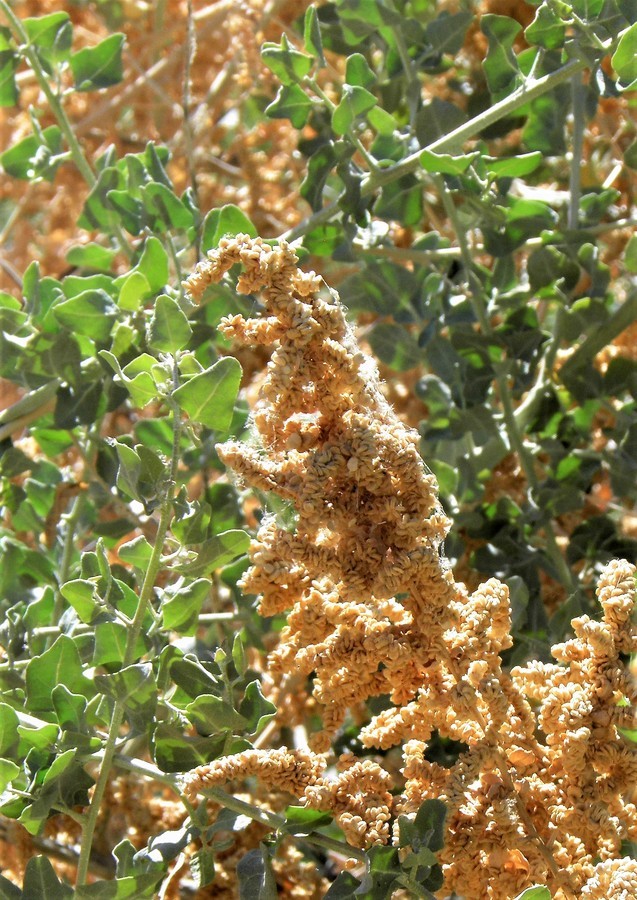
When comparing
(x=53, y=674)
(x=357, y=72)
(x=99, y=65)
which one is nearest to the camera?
(x=53, y=674)

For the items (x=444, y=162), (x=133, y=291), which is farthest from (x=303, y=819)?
(x=444, y=162)

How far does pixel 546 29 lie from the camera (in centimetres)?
102

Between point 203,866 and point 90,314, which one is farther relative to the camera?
point 90,314

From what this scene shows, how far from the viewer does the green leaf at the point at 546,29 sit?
1010 mm

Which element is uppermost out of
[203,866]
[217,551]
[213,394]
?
[213,394]

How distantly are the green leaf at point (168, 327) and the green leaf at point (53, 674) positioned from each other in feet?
0.81

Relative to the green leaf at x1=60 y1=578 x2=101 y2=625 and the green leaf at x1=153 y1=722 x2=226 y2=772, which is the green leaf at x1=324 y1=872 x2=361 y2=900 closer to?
the green leaf at x1=153 y1=722 x2=226 y2=772

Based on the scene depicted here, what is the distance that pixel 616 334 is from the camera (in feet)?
4.16

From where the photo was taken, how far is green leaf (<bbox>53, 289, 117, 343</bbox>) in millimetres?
1050

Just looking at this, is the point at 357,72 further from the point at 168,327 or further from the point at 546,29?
the point at 168,327

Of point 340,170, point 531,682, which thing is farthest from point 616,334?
point 531,682

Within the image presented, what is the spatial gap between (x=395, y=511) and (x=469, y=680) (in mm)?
121

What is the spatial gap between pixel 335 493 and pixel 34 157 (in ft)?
2.52

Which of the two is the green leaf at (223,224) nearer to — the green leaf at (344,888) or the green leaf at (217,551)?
the green leaf at (217,551)
